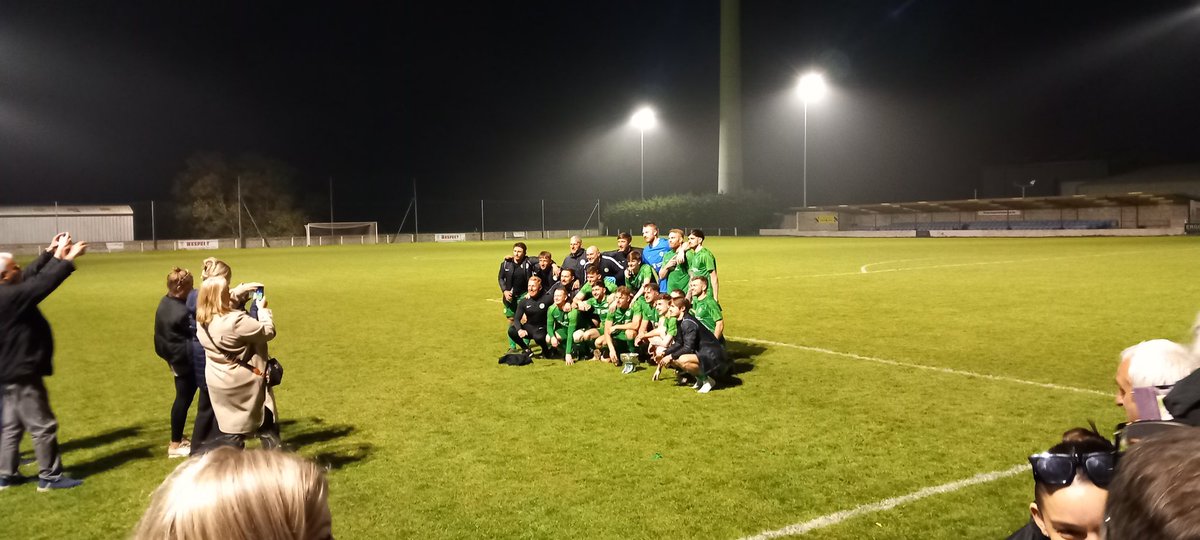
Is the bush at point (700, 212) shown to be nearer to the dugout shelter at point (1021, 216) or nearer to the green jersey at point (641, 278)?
the dugout shelter at point (1021, 216)

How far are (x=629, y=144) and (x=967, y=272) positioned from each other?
197 feet

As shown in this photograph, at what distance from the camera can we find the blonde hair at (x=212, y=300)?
5387 millimetres

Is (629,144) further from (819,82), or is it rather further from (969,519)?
(969,519)

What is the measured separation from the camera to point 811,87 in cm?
5716

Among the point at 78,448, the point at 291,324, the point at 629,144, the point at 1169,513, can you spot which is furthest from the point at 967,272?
the point at 629,144

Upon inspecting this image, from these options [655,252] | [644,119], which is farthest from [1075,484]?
[644,119]

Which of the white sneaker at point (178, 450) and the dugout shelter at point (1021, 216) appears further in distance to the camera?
the dugout shelter at point (1021, 216)

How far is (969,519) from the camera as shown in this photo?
4832 mm

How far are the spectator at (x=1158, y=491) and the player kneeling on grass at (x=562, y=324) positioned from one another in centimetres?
936

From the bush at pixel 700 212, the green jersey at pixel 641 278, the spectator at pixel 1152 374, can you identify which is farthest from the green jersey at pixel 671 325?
the bush at pixel 700 212

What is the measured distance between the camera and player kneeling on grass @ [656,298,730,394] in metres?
8.66

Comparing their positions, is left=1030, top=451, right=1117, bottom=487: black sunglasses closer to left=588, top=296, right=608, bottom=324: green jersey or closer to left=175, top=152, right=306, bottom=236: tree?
left=588, top=296, right=608, bottom=324: green jersey

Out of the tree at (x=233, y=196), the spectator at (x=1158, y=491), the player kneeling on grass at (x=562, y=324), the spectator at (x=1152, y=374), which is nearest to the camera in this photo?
the spectator at (x=1158, y=491)

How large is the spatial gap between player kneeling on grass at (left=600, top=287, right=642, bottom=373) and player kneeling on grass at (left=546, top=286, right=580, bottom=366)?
0.42 metres
